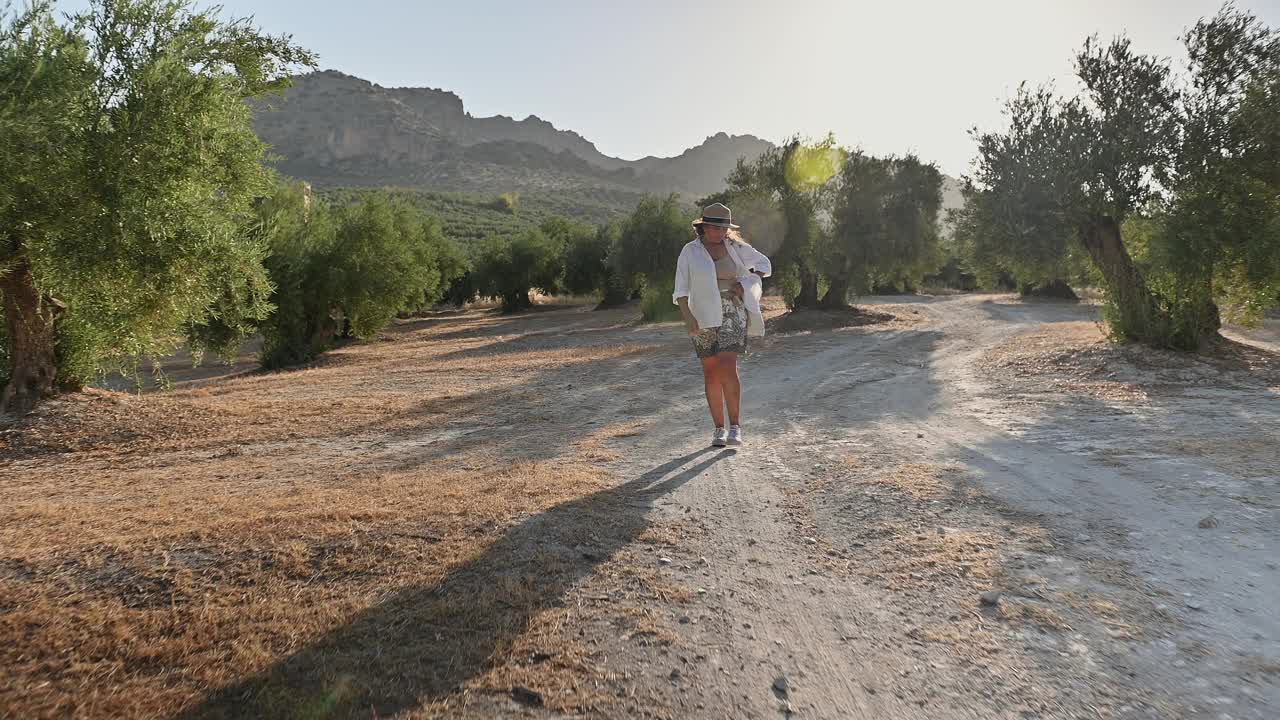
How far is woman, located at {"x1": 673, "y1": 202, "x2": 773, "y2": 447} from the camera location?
571 cm

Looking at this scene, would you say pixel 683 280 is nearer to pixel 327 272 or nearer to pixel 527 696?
pixel 527 696

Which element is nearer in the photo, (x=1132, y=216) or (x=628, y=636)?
(x=628, y=636)

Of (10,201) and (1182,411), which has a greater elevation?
(10,201)

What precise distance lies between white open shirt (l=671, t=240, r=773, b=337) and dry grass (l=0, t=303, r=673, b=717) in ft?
5.19

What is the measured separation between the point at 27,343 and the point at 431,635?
869cm

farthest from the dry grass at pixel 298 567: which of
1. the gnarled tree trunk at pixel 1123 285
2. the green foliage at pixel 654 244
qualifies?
the green foliage at pixel 654 244

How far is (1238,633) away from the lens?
2.61 metres

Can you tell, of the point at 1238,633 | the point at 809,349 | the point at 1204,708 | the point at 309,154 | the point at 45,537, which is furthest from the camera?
the point at 309,154

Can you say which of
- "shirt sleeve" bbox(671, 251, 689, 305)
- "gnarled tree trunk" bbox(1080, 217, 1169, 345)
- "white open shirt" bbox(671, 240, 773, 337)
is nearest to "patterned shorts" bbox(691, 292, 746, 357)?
"white open shirt" bbox(671, 240, 773, 337)

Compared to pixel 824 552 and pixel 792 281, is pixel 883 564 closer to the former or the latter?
pixel 824 552

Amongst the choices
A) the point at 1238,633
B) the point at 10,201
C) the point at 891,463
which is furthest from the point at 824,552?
the point at 10,201

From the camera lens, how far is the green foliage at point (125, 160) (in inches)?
250

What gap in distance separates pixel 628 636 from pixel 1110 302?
1326 centimetres

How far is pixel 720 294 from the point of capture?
5785mm
